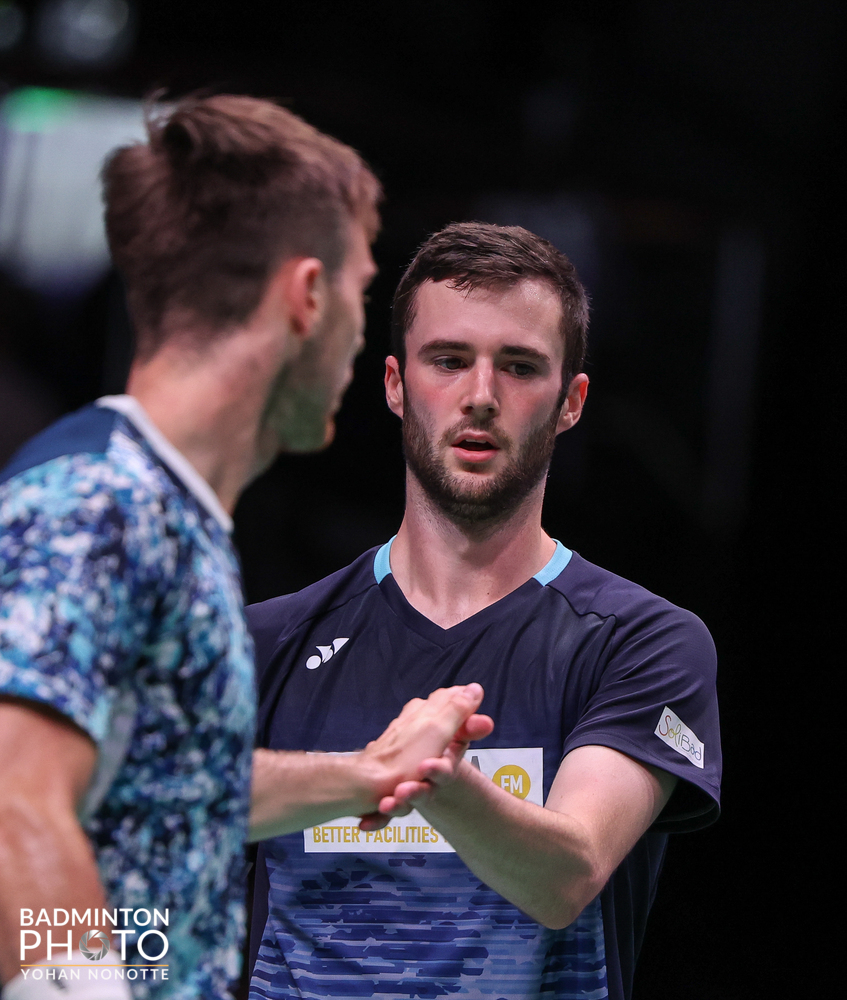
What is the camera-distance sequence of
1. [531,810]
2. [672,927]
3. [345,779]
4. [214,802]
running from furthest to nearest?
[672,927], [531,810], [345,779], [214,802]

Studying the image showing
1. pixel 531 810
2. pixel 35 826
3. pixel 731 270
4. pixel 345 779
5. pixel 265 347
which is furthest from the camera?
pixel 731 270

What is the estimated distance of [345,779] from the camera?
1.50 metres

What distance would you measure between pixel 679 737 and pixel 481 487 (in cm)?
59

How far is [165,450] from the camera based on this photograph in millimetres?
1114

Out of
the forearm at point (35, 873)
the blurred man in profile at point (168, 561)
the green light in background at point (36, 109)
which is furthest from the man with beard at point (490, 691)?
the green light in background at point (36, 109)

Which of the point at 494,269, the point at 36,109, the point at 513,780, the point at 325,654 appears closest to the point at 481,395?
the point at 494,269

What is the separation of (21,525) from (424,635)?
1324 mm

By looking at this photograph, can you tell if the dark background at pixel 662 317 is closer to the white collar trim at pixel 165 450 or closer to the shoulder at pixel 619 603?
the shoulder at pixel 619 603

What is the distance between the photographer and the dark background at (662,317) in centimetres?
352

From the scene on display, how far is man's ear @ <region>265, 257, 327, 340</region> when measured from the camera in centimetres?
125

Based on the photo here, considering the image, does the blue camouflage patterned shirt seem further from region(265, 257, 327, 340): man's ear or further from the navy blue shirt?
the navy blue shirt

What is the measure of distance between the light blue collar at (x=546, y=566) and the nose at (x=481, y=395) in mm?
326

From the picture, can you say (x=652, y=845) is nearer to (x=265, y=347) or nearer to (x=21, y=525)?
(x=265, y=347)

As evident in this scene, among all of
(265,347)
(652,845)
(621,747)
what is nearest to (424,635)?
(621,747)
